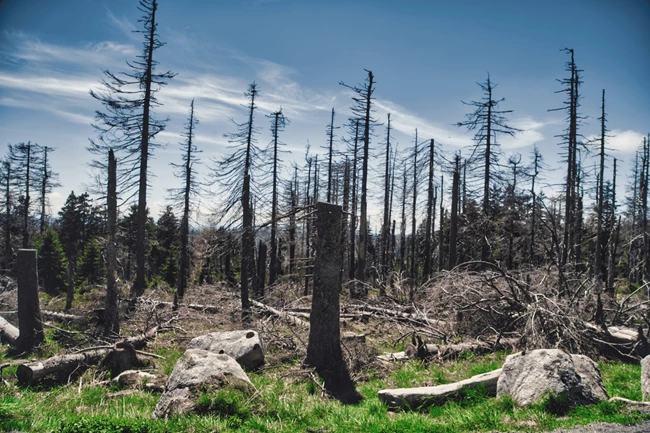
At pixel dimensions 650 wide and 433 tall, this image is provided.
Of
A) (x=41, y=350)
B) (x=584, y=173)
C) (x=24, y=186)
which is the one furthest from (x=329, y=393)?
(x=24, y=186)

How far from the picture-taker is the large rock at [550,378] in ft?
18.4

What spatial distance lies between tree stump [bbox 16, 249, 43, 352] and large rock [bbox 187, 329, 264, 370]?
629 centimetres

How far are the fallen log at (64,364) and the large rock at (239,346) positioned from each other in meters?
1.80

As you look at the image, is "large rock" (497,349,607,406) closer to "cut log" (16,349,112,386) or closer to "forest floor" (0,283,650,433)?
"forest floor" (0,283,650,433)

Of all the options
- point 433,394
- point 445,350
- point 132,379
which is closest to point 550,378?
point 433,394

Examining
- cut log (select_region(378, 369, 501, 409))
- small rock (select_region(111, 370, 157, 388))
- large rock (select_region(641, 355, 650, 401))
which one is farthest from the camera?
small rock (select_region(111, 370, 157, 388))

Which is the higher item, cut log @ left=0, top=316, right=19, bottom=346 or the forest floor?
the forest floor

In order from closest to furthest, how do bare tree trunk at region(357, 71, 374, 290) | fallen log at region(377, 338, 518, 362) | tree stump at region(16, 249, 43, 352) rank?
fallen log at region(377, 338, 518, 362), tree stump at region(16, 249, 43, 352), bare tree trunk at region(357, 71, 374, 290)

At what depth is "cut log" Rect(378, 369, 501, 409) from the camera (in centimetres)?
646

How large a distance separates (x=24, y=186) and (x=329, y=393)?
38.0 meters

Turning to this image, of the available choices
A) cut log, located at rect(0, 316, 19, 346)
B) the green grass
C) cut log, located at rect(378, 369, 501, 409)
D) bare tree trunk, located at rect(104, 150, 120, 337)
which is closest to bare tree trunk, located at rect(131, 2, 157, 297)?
cut log, located at rect(0, 316, 19, 346)

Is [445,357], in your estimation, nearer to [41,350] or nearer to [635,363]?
[635,363]

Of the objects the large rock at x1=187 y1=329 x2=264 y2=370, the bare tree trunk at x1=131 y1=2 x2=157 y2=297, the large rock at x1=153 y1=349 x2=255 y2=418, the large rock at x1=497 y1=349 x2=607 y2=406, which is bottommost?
the large rock at x1=187 y1=329 x2=264 y2=370

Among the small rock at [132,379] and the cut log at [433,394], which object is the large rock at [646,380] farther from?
the small rock at [132,379]
